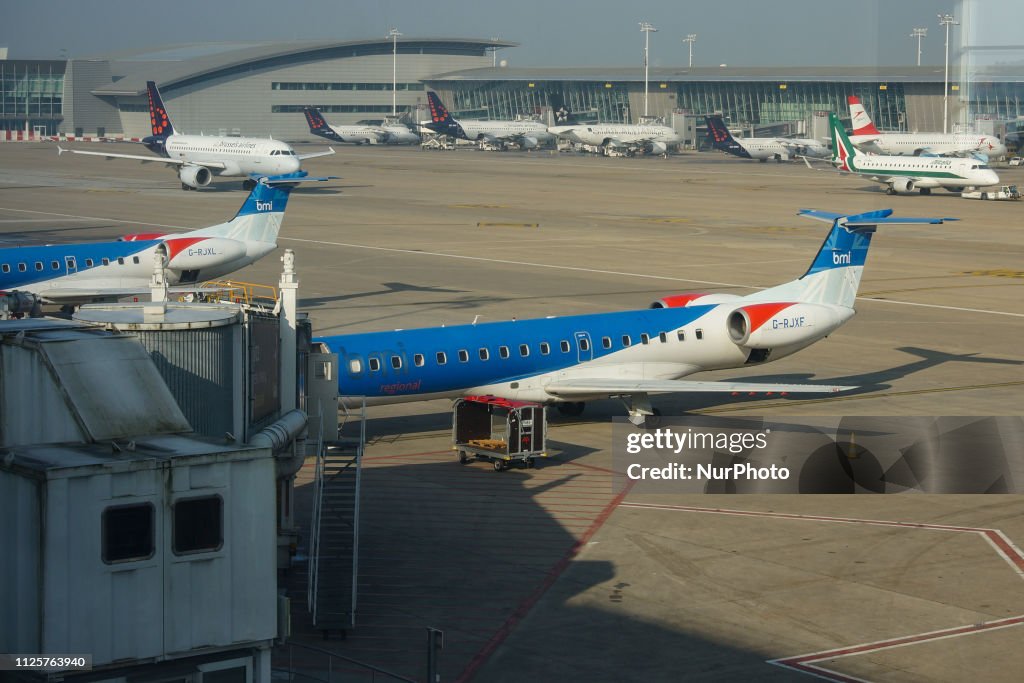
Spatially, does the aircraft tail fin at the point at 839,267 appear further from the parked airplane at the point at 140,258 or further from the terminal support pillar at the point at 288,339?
the parked airplane at the point at 140,258

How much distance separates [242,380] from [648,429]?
746 inches

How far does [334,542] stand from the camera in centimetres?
2542

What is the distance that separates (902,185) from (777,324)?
86.3 metres

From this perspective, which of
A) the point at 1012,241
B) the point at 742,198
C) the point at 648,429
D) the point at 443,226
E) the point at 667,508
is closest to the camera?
the point at 667,508

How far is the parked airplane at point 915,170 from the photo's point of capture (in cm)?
11588

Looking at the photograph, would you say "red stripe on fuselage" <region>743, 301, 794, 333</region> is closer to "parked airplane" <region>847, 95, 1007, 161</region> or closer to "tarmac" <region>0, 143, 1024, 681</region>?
"tarmac" <region>0, 143, 1024, 681</region>

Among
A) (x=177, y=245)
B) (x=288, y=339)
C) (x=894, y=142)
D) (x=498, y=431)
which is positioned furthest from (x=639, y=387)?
(x=894, y=142)

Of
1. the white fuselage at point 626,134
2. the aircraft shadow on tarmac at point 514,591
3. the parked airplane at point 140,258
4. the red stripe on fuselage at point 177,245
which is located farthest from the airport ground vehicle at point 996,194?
the aircraft shadow on tarmac at point 514,591

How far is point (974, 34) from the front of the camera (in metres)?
20.6

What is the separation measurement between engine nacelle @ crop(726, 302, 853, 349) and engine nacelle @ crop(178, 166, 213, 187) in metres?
85.5

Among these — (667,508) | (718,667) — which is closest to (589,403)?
(667,508)

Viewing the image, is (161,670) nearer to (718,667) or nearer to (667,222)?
(718,667)

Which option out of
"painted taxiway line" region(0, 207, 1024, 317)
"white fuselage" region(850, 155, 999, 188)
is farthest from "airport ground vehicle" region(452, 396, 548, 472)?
"white fuselage" region(850, 155, 999, 188)

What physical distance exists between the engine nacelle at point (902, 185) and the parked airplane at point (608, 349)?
81952 millimetres
